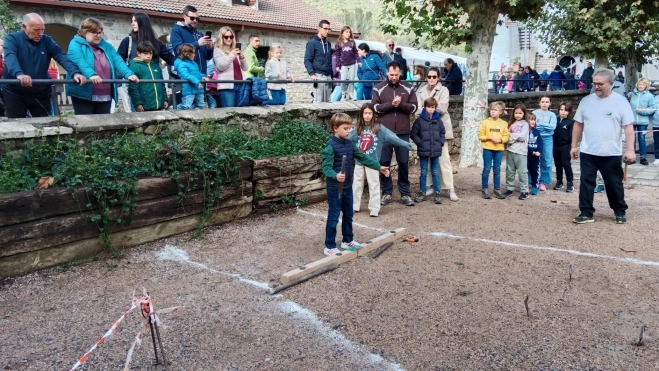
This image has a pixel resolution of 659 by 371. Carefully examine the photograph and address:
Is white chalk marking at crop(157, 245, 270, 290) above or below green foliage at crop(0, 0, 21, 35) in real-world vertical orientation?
below

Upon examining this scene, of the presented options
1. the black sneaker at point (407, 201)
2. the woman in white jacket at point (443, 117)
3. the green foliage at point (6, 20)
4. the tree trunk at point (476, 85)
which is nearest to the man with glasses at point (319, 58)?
the woman in white jacket at point (443, 117)

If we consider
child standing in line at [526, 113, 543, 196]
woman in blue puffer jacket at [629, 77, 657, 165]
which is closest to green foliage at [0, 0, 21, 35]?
child standing in line at [526, 113, 543, 196]

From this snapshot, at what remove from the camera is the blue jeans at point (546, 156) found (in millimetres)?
8984

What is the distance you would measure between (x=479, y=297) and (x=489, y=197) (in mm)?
4091

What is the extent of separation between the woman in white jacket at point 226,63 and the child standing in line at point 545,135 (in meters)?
5.06

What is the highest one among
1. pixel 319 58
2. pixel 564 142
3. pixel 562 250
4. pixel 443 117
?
pixel 319 58

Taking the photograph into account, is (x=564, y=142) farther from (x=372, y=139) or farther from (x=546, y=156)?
(x=372, y=139)

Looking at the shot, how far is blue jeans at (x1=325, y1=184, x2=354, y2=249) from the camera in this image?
5531 mm

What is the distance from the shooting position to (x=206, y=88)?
7965mm

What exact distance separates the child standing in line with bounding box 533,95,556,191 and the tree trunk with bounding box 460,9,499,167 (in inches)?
80.3

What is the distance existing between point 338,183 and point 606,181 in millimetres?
3724

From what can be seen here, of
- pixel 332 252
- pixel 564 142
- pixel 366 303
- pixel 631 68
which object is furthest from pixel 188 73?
pixel 631 68

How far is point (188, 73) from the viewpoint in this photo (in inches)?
292

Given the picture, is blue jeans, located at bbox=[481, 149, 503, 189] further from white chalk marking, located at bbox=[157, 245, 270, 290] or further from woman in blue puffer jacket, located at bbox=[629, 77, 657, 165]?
woman in blue puffer jacket, located at bbox=[629, 77, 657, 165]
